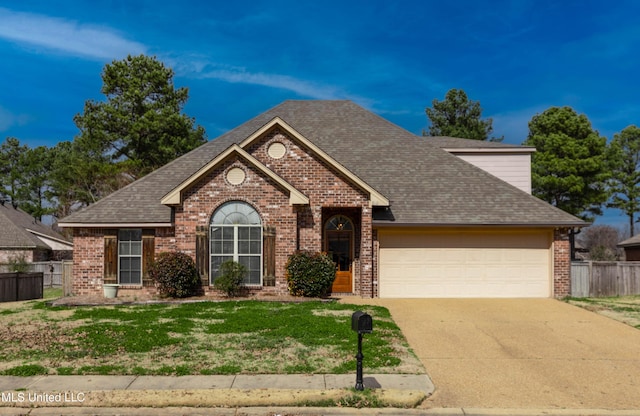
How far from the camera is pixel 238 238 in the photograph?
1733 centimetres

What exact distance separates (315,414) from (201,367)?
8.66ft

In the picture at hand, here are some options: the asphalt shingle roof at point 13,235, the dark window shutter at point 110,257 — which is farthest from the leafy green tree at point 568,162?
the asphalt shingle roof at point 13,235

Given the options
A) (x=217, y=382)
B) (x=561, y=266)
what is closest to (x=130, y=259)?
(x=217, y=382)

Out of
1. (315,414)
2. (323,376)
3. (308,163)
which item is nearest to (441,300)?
(308,163)

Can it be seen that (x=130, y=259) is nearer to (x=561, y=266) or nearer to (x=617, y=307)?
(x=561, y=266)

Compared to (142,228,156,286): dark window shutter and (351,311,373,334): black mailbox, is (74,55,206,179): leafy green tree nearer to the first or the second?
(142,228,156,286): dark window shutter

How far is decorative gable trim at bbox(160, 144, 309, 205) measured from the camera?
1694 cm

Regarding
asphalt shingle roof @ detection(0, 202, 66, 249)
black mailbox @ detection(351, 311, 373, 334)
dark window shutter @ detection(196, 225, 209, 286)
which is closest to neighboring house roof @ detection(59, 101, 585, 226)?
dark window shutter @ detection(196, 225, 209, 286)

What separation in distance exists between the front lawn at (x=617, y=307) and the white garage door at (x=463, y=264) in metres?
1.49

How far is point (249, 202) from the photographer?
17250mm

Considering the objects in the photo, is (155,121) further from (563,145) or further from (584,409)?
(584,409)

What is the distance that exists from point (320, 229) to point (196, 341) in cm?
770

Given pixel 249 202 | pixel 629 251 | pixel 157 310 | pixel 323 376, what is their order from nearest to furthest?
1. pixel 323 376
2. pixel 157 310
3. pixel 249 202
4. pixel 629 251

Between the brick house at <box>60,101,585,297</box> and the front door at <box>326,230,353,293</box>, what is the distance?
1.4 inches
